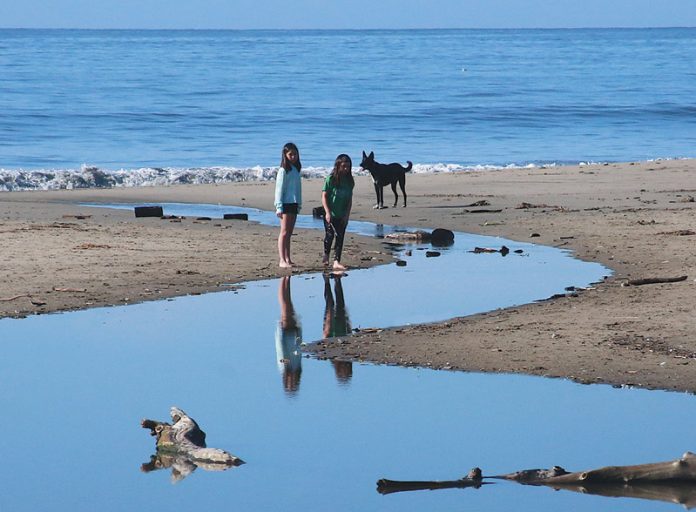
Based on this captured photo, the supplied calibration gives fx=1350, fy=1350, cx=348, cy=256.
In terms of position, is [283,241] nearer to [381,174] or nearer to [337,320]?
[337,320]

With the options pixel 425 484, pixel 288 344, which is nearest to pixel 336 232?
pixel 288 344

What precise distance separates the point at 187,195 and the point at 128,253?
31.5ft

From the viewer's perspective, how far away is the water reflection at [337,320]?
10.4m

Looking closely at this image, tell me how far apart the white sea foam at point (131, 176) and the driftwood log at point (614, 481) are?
2434 centimetres

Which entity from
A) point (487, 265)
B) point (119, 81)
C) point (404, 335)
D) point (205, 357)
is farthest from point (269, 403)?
point (119, 81)

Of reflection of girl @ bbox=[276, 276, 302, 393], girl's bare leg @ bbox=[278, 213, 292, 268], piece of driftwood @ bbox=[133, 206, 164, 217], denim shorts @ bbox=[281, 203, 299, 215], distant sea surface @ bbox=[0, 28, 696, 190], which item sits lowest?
reflection of girl @ bbox=[276, 276, 302, 393]

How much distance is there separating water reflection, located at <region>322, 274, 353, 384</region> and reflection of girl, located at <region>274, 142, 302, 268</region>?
0.79 m

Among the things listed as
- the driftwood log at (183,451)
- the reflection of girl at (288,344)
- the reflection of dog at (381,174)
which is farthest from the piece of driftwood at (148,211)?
the driftwood log at (183,451)

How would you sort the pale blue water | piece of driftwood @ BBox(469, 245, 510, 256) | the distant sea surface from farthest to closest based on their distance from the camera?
the distant sea surface, piece of driftwood @ BBox(469, 245, 510, 256), the pale blue water

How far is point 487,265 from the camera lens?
53.0 ft

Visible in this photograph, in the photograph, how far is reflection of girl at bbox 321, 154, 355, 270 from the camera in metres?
16.0

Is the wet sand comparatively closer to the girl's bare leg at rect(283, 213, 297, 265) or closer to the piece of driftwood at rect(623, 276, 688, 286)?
the piece of driftwood at rect(623, 276, 688, 286)

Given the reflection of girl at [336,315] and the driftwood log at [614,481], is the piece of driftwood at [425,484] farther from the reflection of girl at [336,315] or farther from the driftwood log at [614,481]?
the reflection of girl at [336,315]

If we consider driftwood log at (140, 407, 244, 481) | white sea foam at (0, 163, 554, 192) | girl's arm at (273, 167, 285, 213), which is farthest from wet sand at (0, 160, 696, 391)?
white sea foam at (0, 163, 554, 192)
